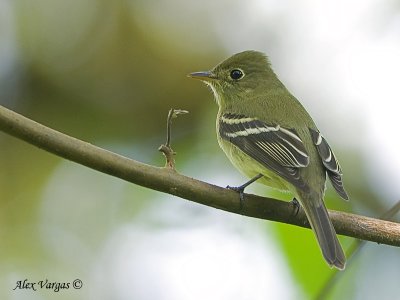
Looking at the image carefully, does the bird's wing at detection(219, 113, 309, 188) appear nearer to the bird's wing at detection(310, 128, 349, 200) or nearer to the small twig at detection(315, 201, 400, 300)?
the bird's wing at detection(310, 128, 349, 200)

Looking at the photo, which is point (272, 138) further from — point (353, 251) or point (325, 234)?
point (353, 251)

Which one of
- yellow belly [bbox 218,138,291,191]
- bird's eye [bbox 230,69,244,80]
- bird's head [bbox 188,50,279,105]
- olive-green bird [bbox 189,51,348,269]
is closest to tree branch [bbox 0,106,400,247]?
olive-green bird [bbox 189,51,348,269]

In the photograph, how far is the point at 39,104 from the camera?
6.00 meters

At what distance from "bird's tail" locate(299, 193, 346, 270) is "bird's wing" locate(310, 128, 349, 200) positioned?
31 centimetres

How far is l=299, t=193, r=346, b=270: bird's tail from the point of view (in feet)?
13.7

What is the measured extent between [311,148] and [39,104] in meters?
2.14

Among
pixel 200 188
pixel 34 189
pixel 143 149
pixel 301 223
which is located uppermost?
pixel 200 188

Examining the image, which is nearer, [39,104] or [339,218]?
[339,218]

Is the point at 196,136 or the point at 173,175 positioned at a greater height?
the point at 173,175

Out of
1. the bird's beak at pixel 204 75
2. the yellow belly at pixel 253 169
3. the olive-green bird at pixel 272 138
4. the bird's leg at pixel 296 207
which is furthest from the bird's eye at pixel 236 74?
the bird's leg at pixel 296 207

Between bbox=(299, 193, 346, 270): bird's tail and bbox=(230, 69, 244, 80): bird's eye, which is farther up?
bbox=(299, 193, 346, 270): bird's tail

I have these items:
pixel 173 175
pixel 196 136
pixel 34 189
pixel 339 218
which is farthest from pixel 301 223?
pixel 34 189

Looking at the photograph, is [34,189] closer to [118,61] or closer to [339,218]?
[118,61]

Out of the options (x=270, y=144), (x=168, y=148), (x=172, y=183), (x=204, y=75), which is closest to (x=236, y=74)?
(x=204, y=75)
